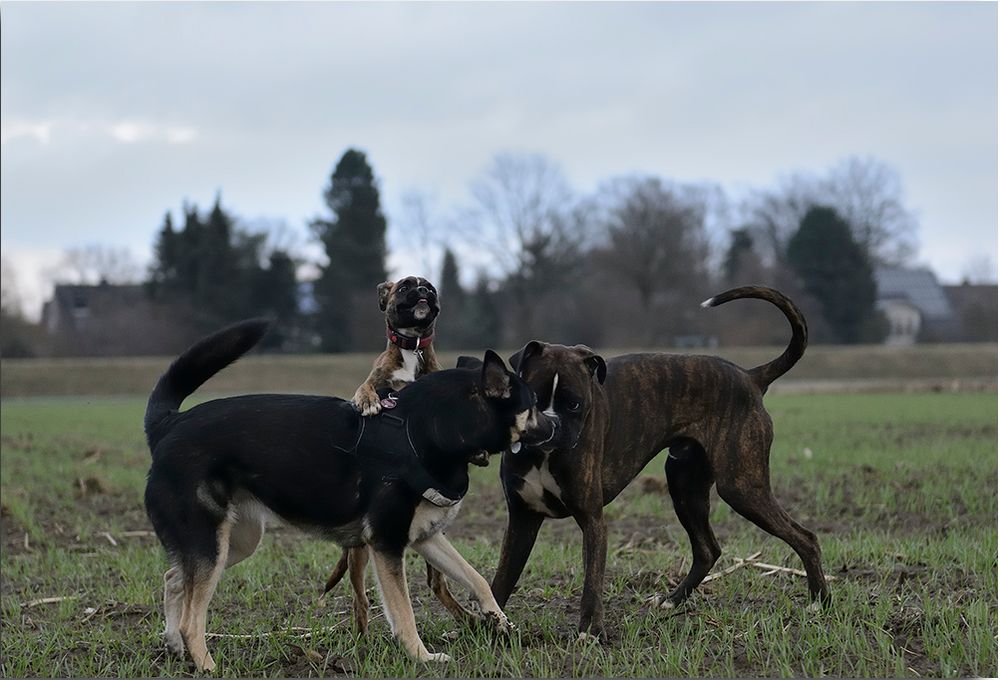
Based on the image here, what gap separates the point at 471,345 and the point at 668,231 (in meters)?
21.0

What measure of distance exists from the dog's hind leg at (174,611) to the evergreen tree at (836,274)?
63.7 meters

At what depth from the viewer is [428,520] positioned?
593 cm

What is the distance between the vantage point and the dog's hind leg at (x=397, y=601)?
586cm

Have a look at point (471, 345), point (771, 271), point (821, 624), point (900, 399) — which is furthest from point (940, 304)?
point (821, 624)

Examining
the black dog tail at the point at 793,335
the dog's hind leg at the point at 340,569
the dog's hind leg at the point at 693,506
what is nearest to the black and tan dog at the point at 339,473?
the dog's hind leg at the point at 340,569

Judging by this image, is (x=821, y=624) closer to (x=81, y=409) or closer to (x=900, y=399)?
(x=900, y=399)

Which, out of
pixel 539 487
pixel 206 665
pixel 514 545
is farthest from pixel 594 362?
pixel 206 665

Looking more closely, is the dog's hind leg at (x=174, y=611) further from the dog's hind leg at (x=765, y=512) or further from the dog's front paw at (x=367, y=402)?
the dog's hind leg at (x=765, y=512)

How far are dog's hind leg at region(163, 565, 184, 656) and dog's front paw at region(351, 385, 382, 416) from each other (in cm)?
141

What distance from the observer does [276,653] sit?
6176 mm

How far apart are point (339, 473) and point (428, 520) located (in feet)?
1.86

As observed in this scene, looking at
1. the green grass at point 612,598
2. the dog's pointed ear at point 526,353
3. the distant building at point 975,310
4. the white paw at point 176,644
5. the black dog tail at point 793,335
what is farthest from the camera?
the distant building at point 975,310

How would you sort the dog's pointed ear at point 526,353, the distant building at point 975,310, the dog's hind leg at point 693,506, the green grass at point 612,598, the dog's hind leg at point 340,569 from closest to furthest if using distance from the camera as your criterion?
the green grass at point 612,598, the dog's pointed ear at point 526,353, the dog's hind leg at point 340,569, the dog's hind leg at point 693,506, the distant building at point 975,310

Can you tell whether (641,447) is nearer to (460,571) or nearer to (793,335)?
(793,335)
